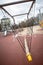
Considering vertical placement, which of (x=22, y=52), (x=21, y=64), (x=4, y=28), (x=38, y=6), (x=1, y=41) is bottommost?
(x=21, y=64)

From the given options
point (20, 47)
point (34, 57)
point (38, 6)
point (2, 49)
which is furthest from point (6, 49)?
point (38, 6)

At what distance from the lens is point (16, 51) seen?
7.84ft

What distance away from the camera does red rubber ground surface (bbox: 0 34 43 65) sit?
2.34m

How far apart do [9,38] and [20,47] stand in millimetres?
250

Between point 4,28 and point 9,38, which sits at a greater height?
point 4,28

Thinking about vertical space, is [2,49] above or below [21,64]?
above

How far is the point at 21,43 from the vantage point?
238cm

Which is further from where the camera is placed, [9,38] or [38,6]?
[9,38]

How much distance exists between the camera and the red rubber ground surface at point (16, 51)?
2335 millimetres

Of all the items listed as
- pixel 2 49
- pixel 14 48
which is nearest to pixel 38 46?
pixel 14 48

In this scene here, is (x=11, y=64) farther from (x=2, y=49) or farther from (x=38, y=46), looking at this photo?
(x=38, y=46)

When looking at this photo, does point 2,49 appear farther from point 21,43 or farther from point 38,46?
point 38,46

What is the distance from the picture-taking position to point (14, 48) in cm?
241

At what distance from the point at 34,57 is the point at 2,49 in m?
0.54
